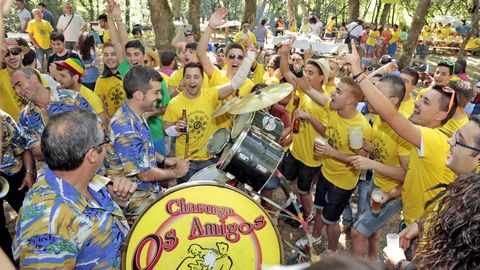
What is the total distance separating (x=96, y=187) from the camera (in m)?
2.44

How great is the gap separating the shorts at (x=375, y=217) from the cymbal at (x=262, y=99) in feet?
5.35

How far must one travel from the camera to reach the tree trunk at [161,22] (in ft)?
30.8

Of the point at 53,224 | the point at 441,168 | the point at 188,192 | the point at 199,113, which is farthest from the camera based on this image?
the point at 199,113

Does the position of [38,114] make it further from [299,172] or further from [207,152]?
[299,172]

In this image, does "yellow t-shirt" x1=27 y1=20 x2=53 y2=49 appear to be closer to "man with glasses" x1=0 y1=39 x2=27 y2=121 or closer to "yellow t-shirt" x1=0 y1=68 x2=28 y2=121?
"man with glasses" x1=0 y1=39 x2=27 y2=121

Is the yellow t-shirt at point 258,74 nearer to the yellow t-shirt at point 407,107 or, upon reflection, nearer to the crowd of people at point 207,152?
the crowd of people at point 207,152

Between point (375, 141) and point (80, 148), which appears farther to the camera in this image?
point (375, 141)

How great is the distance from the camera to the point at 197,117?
4.44m

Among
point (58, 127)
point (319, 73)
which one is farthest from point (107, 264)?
point (319, 73)

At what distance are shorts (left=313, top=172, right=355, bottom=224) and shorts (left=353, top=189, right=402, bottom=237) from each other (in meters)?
0.34

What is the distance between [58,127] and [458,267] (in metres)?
2.14

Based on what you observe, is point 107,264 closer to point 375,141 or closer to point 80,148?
point 80,148

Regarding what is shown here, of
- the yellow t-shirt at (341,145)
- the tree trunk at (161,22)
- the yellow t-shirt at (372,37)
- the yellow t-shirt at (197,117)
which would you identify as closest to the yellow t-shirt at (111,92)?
the yellow t-shirt at (197,117)

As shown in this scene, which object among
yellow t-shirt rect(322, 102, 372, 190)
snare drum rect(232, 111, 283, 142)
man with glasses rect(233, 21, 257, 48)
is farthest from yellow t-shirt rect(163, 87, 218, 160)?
man with glasses rect(233, 21, 257, 48)
